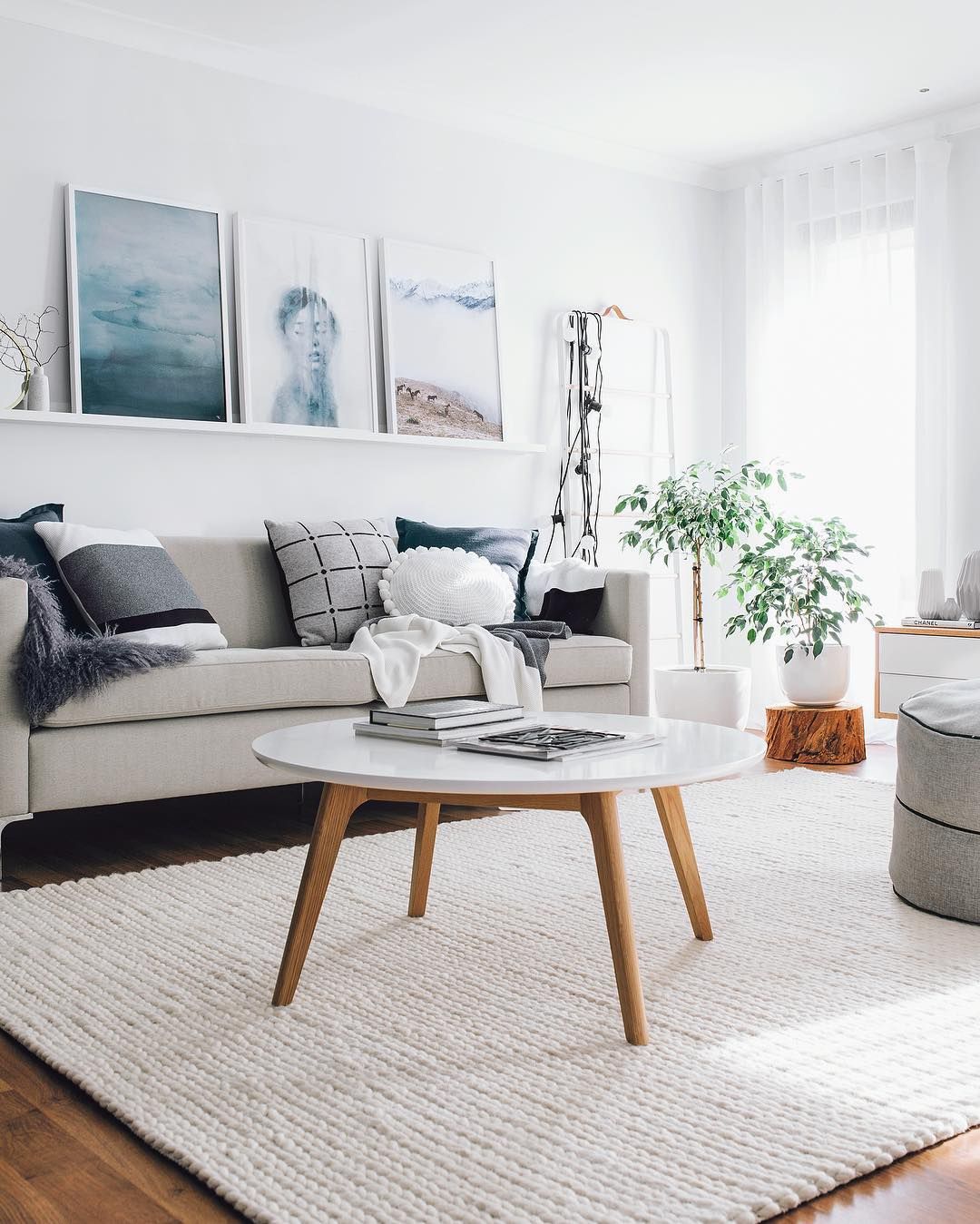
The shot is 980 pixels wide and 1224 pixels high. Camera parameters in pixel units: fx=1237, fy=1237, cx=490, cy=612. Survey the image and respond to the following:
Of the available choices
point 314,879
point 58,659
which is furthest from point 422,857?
point 58,659

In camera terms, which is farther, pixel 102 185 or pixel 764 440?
pixel 764 440

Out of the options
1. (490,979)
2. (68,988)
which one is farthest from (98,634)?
(490,979)

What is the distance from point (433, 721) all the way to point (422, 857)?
393 mm

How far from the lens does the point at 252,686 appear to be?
317 cm

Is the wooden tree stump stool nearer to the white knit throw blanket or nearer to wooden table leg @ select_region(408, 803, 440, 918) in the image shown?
the white knit throw blanket

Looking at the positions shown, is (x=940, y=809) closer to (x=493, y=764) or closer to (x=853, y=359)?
(x=493, y=764)

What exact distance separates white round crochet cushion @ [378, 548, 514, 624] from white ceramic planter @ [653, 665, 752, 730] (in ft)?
3.40

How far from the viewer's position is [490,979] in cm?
213

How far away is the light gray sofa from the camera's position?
2.86 m

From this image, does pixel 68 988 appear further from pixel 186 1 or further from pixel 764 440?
pixel 764 440

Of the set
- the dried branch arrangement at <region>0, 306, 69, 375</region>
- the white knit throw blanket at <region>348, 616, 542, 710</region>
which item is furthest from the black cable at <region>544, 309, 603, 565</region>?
the dried branch arrangement at <region>0, 306, 69, 375</region>

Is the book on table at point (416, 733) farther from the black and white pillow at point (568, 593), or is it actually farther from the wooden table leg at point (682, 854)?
the black and white pillow at point (568, 593)

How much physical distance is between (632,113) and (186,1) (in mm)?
1857

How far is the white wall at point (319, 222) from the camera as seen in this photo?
3877 millimetres
